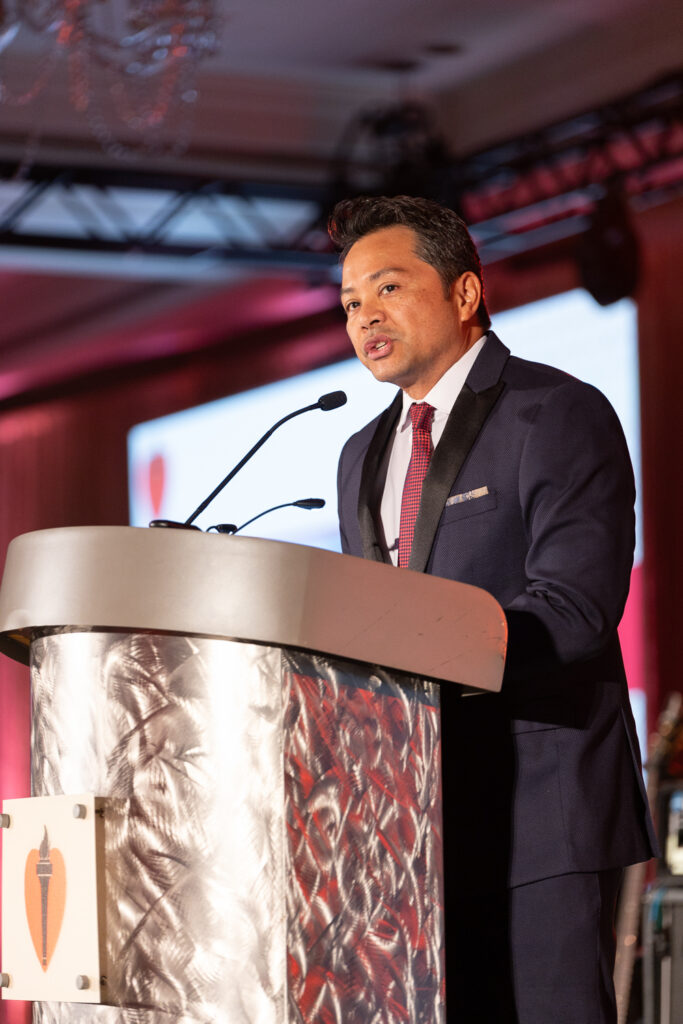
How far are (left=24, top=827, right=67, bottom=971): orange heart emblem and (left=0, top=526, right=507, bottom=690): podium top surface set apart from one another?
0.66ft

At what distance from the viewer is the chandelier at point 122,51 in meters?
5.26

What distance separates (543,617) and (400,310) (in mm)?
504

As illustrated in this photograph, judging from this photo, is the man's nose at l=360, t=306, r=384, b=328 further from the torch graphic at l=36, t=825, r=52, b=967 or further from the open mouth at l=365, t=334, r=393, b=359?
the torch graphic at l=36, t=825, r=52, b=967

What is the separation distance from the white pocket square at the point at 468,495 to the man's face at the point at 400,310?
0.70 feet

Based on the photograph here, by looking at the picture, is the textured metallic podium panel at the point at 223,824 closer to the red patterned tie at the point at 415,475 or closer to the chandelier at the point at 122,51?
the red patterned tie at the point at 415,475

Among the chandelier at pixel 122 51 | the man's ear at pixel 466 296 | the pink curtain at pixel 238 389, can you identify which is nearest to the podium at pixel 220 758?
the man's ear at pixel 466 296

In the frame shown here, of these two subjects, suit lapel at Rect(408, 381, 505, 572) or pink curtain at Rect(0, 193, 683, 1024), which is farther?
pink curtain at Rect(0, 193, 683, 1024)

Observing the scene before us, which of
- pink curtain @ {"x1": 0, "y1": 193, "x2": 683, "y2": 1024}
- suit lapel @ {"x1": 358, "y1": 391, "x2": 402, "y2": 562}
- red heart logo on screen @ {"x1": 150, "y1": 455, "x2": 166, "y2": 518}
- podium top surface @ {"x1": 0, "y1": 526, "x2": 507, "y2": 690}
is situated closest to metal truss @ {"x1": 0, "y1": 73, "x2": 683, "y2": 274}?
pink curtain @ {"x1": 0, "y1": 193, "x2": 683, "y2": 1024}

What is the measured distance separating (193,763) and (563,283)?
6487mm

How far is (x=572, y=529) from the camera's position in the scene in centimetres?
169

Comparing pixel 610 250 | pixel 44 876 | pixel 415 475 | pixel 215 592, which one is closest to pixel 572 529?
pixel 415 475

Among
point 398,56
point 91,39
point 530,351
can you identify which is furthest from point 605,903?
point 398,56

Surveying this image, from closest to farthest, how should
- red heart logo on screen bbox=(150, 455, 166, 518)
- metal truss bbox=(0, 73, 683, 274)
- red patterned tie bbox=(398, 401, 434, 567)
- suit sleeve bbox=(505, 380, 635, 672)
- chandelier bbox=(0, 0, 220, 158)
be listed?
1. suit sleeve bbox=(505, 380, 635, 672)
2. red patterned tie bbox=(398, 401, 434, 567)
3. chandelier bbox=(0, 0, 220, 158)
4. metal truss bbox=(0, 73, 683, 274)
5. red heart logo on screen bbox=(150, 455, 166, 518)

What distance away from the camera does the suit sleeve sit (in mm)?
1599
